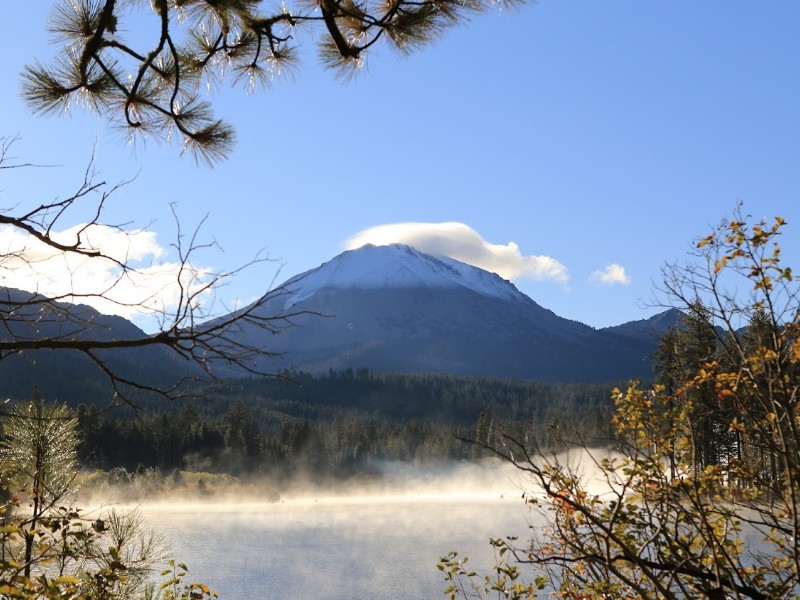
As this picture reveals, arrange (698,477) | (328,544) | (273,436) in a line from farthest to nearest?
(273,436), (328,544), (698,477)

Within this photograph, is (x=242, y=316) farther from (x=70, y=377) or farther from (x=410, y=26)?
(x=70, y=377)

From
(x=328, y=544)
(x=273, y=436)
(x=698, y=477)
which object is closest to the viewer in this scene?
(x=698, y=477)

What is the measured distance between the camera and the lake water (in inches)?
1021

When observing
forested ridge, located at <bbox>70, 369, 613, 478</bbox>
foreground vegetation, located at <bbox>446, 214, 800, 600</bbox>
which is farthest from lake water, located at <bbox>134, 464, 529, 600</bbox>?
foreground vegetation, located at <bbox>446, 214, 800, 600</bbox>

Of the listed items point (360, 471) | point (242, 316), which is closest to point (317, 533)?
point (242, 316)

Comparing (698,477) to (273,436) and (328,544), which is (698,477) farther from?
(273,436)

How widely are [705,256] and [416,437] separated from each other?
10565cm

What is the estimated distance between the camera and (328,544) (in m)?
39.1

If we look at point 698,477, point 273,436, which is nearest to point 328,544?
point 698,477

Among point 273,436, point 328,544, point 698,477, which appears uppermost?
point 698,477

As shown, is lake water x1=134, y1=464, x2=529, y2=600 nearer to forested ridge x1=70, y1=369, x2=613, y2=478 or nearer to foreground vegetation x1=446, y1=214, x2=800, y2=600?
forested ridge x1=70, y1=369, x2=613, y2=478

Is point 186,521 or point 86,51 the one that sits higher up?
point 86,51

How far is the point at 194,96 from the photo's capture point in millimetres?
4824

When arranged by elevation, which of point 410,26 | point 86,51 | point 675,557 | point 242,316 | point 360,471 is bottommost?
point 360,471
